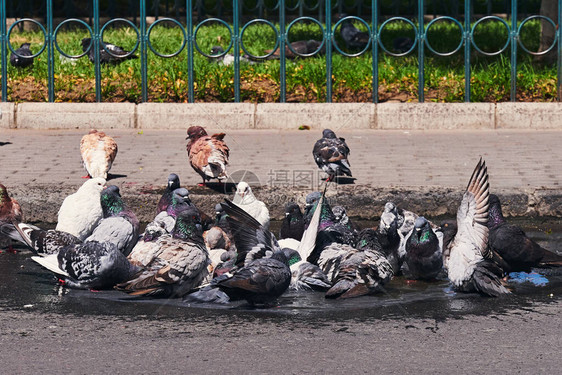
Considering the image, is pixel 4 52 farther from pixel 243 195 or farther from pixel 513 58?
pixel 513 58

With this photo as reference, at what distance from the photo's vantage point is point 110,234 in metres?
6.40

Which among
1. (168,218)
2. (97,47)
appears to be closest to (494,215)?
(168,218)

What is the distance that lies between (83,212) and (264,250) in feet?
5.13

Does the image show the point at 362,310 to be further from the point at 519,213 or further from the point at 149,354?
the point at 519,213

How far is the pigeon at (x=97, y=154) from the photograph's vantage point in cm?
869

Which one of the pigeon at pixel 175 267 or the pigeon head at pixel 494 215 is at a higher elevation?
the pigeon head at pixel 494 215

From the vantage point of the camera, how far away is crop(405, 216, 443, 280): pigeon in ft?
20.2

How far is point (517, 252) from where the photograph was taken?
634 centimetres

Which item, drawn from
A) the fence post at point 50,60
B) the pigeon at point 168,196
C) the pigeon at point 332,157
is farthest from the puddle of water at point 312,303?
the fence post at point 50,60

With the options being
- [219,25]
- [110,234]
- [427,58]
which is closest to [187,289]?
[110,234]

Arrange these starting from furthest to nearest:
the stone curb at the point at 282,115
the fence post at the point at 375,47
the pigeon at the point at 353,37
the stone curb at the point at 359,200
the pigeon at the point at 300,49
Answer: the pigeon at the point at 353,37, the pigeon at the point at 300,49, the fence post at the point at 375,47, the stone curb at the point at 282,115, the stone curb at the point at 359,200

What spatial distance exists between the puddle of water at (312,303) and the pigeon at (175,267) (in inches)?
3.2

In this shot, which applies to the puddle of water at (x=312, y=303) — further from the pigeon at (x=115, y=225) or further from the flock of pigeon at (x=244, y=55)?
the flock of pigeon at (x=244, y=55)

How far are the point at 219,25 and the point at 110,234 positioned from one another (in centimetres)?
1167
